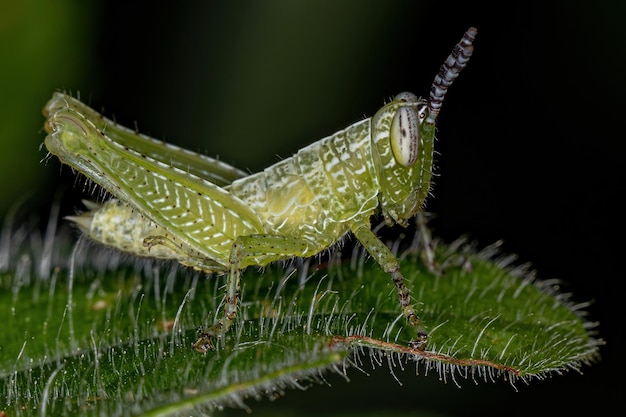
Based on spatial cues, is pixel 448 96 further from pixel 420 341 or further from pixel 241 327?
pixel 241 327

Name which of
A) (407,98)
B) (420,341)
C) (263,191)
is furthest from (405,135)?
(420,341)

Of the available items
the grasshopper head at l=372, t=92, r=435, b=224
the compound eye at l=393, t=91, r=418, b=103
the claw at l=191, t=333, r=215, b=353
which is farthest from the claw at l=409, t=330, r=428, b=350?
the compound eye at l=393, t=91, r=418, b=103

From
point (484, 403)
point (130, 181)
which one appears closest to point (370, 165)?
point (130, 181)

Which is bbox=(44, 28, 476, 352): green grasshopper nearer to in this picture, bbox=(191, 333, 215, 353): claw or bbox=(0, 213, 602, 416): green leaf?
bbox=(0, 213, 602, 416): green leaf

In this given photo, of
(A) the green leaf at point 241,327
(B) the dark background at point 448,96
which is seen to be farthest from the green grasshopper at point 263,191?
(B) the dark background at point 448,96

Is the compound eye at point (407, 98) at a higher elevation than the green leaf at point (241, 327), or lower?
higher

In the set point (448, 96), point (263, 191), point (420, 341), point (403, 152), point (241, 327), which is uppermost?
point (448, 96)

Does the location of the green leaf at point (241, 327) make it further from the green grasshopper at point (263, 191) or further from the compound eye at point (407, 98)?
the compound eye at point (407, 98)
